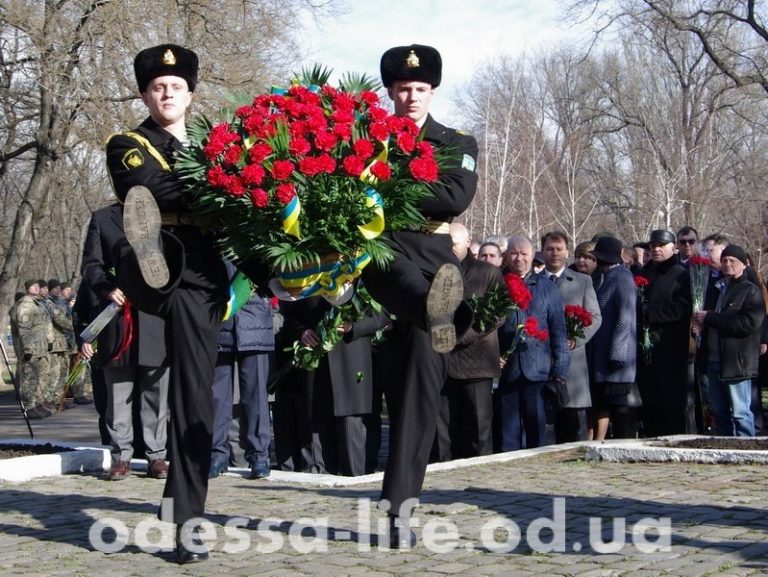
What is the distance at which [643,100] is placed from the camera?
4597cm

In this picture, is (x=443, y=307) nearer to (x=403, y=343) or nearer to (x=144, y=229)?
(x=403, y=343)

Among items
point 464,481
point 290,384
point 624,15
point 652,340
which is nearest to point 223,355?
point 290,384

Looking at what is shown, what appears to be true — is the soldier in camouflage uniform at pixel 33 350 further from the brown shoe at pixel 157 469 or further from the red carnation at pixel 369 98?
the red carnation at pixel 369 98

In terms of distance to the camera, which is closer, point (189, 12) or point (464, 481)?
point (464, 481)

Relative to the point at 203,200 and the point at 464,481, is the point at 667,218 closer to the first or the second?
the point at 464,481

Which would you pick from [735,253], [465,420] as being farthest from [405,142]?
[735,253]

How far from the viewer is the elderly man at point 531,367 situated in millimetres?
10148

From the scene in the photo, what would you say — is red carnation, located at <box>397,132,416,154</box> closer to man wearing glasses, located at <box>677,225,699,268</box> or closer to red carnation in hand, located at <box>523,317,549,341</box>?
red carnation in hand, located at <box>523,317,549,341</box>

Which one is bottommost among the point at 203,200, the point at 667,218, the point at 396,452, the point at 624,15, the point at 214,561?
the point at 214,561

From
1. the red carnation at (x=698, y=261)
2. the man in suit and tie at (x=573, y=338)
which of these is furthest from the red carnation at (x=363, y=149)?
the red carnation at (x=698, y=261)

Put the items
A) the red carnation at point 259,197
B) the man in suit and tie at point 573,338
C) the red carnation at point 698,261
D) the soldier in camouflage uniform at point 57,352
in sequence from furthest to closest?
the soldier in camouflage uniform at point 57,352 → the red carnation at point 698,261 → the man in suit and tie at point 573,338 → the red carnation at point 259,197

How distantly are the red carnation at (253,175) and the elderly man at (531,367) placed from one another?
5.16 m

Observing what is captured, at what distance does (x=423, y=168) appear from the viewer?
5.43m

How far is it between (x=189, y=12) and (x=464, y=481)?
52.8 ft
